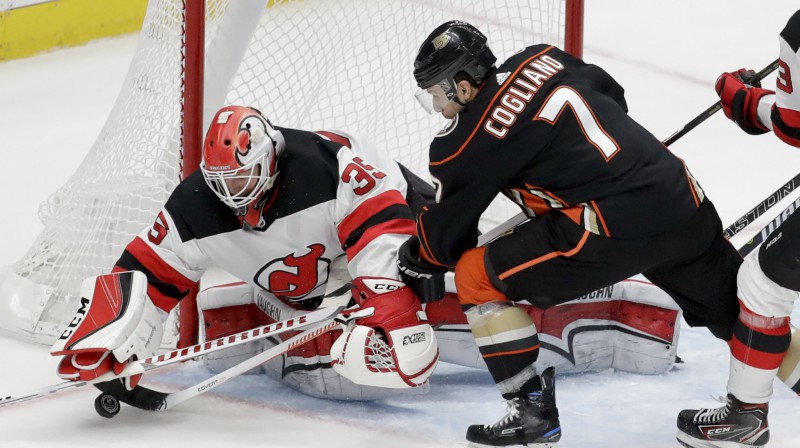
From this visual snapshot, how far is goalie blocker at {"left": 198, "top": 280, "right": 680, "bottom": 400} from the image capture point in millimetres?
3062

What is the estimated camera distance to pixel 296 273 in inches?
116

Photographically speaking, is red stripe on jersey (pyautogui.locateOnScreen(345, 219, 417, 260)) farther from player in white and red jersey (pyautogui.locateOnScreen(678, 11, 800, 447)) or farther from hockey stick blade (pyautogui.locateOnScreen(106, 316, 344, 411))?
player in white and red jersey (pyautogui.locateOnScreen(678, 11, 800, 447))

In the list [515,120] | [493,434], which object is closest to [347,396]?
[493,434]

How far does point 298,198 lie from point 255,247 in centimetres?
16

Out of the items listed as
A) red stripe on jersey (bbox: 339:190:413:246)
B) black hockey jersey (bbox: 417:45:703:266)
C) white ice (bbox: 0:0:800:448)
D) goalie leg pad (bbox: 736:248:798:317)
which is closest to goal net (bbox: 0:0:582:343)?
white ice (bbox: 0:0:800:448)

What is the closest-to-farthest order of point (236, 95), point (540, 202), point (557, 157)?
point (557, 157) < point (540, 202) < point (236, 95)

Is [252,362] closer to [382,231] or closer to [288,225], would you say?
[288,225]

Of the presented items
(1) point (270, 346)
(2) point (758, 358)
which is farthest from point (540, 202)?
(1) point (270, 346)

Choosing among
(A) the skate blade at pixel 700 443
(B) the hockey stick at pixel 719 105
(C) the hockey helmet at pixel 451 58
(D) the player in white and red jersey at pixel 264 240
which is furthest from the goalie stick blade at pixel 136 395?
(B) the hockey stick at pixel 719 105

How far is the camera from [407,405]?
294 centimetres

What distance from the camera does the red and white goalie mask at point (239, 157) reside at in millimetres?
2699

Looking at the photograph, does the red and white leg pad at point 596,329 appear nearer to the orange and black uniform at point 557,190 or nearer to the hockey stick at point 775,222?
the hockey stick at point 775,222

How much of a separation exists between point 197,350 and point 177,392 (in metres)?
0.17

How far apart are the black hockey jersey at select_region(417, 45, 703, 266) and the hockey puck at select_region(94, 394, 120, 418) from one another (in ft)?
3.07
